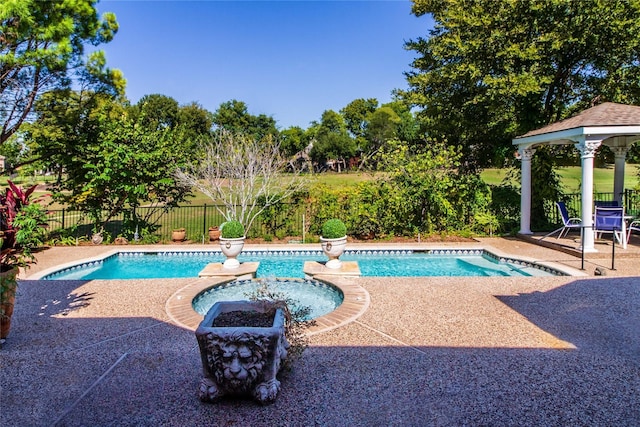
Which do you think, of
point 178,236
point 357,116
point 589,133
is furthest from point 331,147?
point 589,133

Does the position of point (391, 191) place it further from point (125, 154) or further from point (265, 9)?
point (125, 154)

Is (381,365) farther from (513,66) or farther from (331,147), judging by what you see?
(331,147)

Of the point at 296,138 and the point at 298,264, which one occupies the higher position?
the point at 296,138

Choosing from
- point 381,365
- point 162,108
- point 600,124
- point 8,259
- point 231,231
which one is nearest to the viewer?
point 381,365

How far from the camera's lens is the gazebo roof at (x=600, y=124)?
9067 millimetres

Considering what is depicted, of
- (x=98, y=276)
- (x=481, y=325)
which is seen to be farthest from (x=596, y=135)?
(x=98, y=276)

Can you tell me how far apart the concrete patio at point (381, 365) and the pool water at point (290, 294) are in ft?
2.28

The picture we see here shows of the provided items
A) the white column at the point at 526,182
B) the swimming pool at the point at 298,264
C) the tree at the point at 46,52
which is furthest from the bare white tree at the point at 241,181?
the white column at the point at 526,182

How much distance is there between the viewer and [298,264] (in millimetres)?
10531

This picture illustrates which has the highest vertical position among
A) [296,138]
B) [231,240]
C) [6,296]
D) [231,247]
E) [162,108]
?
[162,108]

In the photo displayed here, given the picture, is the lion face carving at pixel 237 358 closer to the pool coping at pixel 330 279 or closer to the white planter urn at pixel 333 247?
the pool coping at pixel 330 279

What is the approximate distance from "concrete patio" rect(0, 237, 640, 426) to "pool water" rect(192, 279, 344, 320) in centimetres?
70

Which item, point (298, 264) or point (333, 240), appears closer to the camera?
point (333, 240)

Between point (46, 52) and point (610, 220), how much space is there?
14.6 metres
